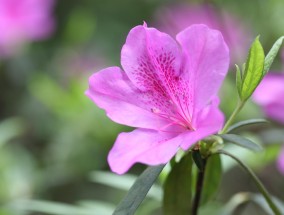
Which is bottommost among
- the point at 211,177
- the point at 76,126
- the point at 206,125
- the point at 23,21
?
the point at 76,126

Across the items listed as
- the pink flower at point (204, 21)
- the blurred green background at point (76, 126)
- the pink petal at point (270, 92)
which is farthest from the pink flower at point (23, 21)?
the pink petal at point (270, 92)

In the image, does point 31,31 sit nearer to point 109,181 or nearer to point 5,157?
point 5,157

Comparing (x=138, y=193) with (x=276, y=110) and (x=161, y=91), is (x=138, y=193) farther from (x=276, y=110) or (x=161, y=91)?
(x=276, y=110)

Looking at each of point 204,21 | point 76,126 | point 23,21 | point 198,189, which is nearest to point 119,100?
point 198,189

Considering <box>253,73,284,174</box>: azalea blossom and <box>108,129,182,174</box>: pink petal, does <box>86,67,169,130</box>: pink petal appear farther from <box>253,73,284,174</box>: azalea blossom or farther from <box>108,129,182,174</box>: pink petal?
<box>253,73,284,174</box>: azalea blossom

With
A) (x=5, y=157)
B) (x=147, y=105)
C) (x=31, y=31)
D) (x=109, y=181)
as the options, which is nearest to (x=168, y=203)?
(x=147, y=105)

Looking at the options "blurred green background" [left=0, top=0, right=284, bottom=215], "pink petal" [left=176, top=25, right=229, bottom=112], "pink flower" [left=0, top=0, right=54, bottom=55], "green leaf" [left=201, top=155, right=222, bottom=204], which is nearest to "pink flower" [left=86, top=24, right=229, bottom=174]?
"pink petal" [left=176, top=25, right=229, bottom=112]
